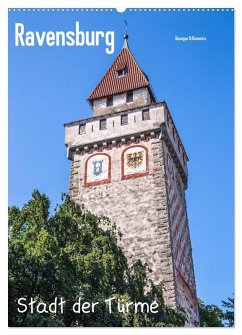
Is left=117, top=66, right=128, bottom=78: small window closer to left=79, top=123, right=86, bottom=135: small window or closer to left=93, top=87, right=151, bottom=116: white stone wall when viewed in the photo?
left=93, top=87, right=151, bottom=116: white stone wall

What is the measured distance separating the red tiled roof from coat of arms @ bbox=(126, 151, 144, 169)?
408 cm

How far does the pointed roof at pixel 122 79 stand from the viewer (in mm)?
23422

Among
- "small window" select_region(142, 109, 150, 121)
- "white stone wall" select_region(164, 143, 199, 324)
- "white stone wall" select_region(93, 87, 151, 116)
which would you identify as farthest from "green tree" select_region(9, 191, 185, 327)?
"white stone wall" select_region(93, 87, 151, 116)

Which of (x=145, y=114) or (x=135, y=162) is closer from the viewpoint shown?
(x=135, y=162)

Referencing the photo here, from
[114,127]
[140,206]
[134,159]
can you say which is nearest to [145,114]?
[114,127]

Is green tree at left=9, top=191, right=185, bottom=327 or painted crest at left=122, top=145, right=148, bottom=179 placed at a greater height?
painted crest at left=122, top=145, right=148, bottom=179

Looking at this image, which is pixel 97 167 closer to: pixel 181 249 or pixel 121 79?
pixel 181 249

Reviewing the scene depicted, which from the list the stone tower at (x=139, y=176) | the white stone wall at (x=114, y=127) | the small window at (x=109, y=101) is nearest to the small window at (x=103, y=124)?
the stone tower at (x=139, y=176)

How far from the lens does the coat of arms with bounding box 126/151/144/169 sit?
66.5ft

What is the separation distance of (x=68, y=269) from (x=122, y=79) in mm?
14271

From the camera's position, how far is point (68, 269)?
11.5 metres

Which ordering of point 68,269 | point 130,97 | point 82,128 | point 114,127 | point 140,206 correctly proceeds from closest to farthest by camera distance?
point 68,269 → point 140,206 → point 114,127 → point 82,128 → point 130,97

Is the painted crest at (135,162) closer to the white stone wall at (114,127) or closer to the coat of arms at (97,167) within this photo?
the white stone wall at (114,127)

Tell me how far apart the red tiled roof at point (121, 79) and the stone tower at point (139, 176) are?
2.3 inches
